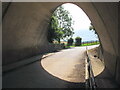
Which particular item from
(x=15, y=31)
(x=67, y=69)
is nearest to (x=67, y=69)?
(x=67, y=69)

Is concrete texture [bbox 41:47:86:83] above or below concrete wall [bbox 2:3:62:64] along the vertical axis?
below

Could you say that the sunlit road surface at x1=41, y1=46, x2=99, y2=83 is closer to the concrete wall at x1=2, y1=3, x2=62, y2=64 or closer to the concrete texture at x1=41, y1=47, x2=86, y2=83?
the concrete texture at x1=41, y1=47, x2=86, y2=83

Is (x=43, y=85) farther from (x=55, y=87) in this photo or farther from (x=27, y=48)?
(x=27, y=48)

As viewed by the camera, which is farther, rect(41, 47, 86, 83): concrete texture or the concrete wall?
the concrete wall

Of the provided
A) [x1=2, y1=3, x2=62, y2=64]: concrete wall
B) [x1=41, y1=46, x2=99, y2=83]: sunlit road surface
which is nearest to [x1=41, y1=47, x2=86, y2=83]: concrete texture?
[x1=41, y1=46, x2=99, y2=83]: sunlit road surface

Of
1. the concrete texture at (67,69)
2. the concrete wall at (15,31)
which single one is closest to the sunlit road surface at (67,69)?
the concrete texture at (67,69)

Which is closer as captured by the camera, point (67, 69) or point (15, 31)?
point (67, 69)

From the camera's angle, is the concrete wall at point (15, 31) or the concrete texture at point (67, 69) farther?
the concrete wall at point (15, 31)

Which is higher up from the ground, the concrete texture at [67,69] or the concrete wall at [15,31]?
the concrete wall at [15,31]

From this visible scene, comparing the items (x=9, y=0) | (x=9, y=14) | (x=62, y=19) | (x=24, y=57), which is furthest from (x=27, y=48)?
(x=62, y=19)

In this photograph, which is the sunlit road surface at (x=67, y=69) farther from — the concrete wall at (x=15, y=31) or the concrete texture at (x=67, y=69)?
the concrete wall at (x=15, y=31)

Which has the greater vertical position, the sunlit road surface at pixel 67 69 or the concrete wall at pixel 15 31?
the concrete wall at pixel 15 31

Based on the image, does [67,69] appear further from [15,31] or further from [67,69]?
[15,31]

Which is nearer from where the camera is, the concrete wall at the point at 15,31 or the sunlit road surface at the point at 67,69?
the sunlit road surface at the point at 67,69
